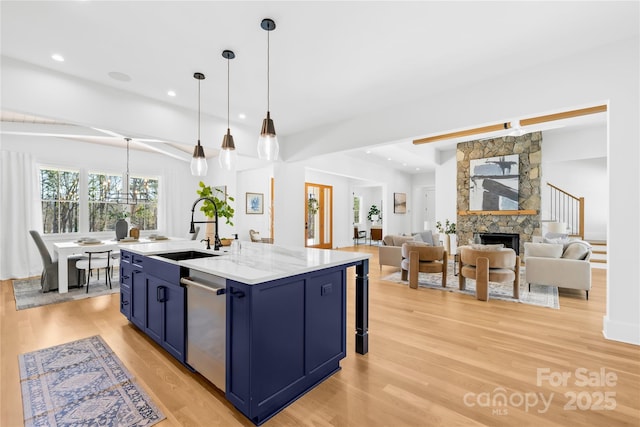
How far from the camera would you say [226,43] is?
9.21 feet

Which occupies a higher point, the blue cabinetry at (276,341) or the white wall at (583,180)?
the white wall at (583,180)

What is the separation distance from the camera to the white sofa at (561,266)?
164 inches

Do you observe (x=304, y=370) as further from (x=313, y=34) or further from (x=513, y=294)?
(x=513, y=294)

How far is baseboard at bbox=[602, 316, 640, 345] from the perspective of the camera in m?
2.72

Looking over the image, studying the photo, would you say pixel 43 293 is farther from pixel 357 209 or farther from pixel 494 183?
pixel 357 209

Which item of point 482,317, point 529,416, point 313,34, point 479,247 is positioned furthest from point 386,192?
point 529,416

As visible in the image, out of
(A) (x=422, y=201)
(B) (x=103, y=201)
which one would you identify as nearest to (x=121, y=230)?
(B) (x=103, y=201)

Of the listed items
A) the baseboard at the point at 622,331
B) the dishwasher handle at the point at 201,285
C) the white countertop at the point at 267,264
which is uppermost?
the white countertop at the point at 267,264

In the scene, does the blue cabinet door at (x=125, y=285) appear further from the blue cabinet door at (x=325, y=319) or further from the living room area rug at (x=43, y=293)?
the blue cabinet door at (x=325, y=319)

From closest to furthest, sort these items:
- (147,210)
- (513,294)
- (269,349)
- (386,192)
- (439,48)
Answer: (269,349), (439,48), (513,294), (147,210), (386,192)

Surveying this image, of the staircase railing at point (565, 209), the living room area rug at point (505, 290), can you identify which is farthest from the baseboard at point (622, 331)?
the staircase railing at point (565, 209)

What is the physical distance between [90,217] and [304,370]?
6922 mm

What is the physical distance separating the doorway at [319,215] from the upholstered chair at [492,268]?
5.76 meters

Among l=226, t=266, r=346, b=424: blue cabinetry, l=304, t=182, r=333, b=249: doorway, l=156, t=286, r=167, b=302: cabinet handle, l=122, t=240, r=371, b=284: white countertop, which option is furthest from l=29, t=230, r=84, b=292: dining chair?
l=304, t=182, r=333, b=249: doorway
